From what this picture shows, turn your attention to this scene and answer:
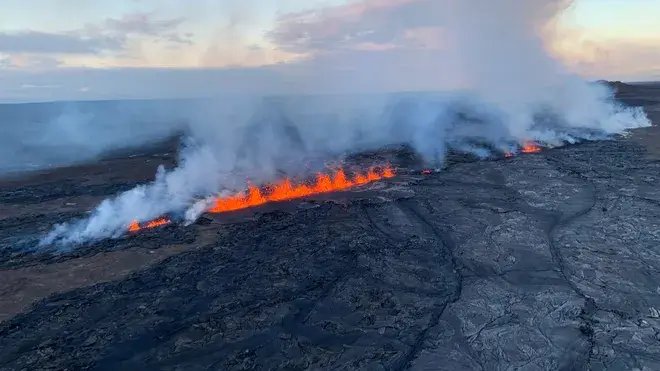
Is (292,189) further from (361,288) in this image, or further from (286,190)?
(361,288)

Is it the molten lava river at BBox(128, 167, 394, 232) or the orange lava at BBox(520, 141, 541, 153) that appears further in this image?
the orange lava at BBox(520, 141, 541, 153)

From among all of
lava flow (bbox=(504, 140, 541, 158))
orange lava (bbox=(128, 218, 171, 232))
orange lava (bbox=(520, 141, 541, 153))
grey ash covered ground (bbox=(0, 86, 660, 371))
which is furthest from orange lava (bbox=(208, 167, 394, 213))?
orange lava (bbox=(520, 141, 541, 153))

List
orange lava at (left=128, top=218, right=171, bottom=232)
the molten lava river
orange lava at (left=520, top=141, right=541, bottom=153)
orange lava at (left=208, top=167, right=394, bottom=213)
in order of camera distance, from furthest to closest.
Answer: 1. orange lava at (left=520, top=141, right=541, bottom=153)
2. orange lava at (left=208, top=167, right=394, bottom=213)
3. the molten lava river
4. orange lava at (left=128, top=218, right=171, bottom=232)

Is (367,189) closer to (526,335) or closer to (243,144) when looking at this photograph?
(526,335)

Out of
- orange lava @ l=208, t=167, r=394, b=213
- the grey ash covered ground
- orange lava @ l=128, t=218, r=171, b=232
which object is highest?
orange lava @ l=128, t=218, r=171, b=232

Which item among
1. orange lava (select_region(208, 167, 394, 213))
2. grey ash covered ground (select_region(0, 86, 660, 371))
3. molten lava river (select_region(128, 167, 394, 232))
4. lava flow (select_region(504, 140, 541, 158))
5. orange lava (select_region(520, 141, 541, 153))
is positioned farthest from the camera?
orange lava (select_region(520, 141, 541, 153))

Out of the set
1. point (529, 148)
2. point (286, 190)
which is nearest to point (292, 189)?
point (286, 190)

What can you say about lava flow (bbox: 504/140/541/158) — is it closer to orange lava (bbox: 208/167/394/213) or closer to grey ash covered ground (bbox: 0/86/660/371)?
grey ash covered ground (bbox: 0/86/660/371)
